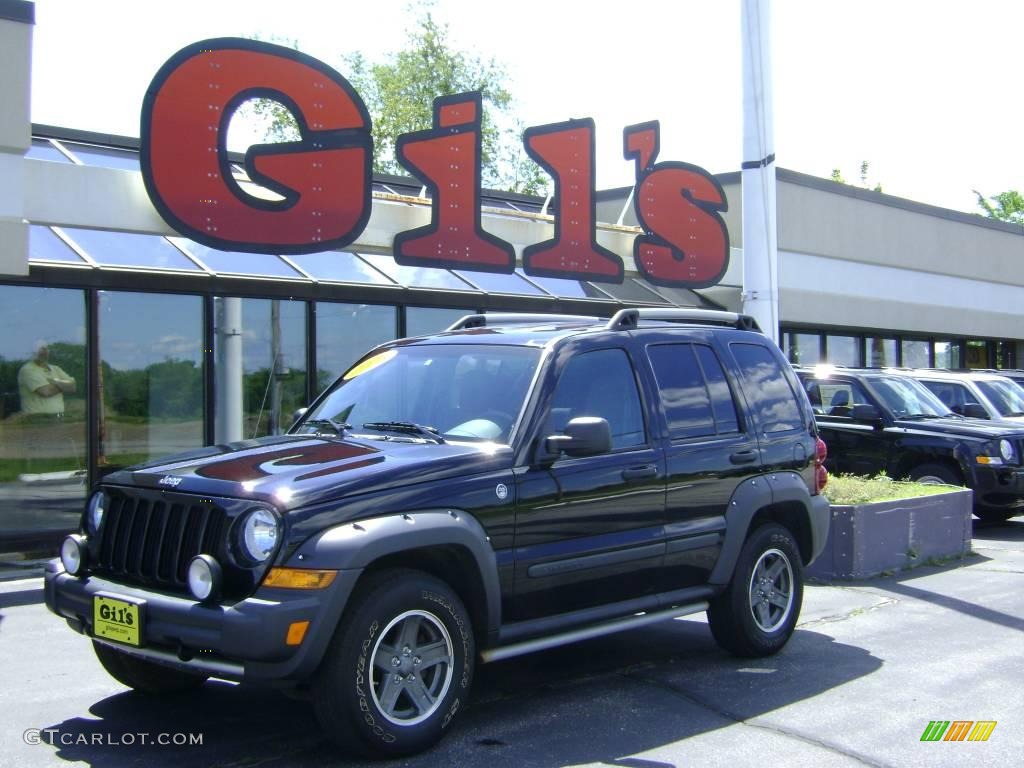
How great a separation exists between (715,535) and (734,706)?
1.04 m

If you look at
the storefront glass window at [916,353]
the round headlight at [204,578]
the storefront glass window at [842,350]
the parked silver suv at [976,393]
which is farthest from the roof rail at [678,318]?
the storefront glass window at [916,353]

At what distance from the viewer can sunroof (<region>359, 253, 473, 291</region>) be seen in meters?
14.5

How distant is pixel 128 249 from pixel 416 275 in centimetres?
394

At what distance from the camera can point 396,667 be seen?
4.89 m

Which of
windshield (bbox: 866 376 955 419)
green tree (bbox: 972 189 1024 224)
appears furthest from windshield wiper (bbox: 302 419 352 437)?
green tree (bbox: 972 189 1024 224)

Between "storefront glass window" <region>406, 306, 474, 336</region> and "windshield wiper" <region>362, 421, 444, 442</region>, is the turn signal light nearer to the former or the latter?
"windshield wiper" <region>362, 421, 444, 442</region>

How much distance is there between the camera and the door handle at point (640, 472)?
237 inches

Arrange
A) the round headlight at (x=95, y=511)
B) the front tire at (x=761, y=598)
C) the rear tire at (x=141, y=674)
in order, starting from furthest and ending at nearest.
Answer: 1. the front tire at (x=761, y=598)
2. the rear tire at (x=141, y=674)
3. the round headlight at (x=95, y=511)

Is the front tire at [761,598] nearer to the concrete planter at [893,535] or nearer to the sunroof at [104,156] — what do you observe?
the concrete planter at [893,535]

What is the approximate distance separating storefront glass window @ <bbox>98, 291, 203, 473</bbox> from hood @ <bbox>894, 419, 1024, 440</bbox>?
27.0 ft

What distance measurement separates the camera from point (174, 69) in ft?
39.0

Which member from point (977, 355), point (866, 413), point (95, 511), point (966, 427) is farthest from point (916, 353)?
point (95, 511)

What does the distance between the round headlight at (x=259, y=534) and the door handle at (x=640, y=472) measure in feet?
6.86

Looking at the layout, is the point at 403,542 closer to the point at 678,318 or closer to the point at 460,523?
the point at 460,523
